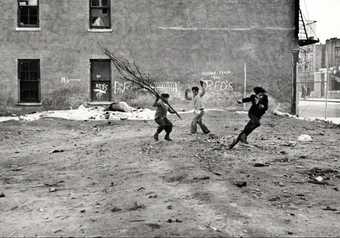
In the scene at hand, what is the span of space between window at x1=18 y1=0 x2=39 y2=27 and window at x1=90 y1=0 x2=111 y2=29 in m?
2.56

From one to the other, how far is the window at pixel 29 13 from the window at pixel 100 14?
256 cm

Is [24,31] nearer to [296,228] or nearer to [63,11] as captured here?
[63,11]

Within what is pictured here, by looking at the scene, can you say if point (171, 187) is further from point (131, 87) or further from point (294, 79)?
point (294, 79)

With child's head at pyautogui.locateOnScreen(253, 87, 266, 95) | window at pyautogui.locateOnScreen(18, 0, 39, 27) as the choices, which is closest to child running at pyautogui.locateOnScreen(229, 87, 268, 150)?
child's head at pyautogui.locateOnScreen(253, 87, 266, 95)

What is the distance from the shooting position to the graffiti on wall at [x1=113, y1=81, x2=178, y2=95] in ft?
68.9

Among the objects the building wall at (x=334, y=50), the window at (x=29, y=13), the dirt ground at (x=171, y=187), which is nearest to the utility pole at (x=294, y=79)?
the dirt ground at (x=171, y=187)

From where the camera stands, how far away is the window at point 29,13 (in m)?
20.8

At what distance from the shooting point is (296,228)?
5.55 metres

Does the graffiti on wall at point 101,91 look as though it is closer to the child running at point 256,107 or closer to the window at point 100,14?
the window at point 100,14

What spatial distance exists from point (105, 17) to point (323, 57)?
5443 cm

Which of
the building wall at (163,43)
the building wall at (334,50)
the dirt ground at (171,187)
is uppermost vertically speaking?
the building wall at (334,50)


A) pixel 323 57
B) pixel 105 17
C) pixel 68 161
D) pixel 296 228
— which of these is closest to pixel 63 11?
pixel 105 17

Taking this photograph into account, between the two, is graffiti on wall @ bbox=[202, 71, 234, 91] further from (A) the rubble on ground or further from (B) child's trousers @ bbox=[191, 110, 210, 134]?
(B) child's trousers @ bbox=[191, 110, 210, 134]

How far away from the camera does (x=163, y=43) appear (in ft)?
69.8
